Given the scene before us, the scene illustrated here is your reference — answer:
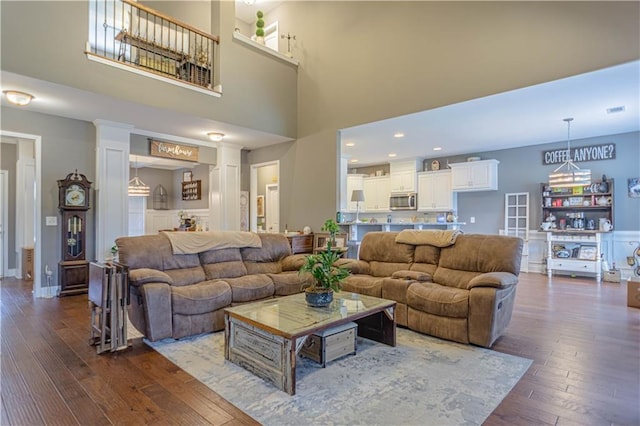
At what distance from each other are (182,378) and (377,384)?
1458mm

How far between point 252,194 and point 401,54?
176 inches

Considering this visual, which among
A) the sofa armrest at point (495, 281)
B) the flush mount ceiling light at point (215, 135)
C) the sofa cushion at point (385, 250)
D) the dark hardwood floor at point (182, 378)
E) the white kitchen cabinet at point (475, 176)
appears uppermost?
the flush mount ceiling light at point (215, 135)

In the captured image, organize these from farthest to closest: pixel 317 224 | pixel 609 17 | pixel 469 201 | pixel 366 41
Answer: pixel 469 201 < pixel 317 224 < pixel 366 41 < pixel 609 17

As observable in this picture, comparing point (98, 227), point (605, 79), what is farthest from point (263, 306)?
point (605, 79)

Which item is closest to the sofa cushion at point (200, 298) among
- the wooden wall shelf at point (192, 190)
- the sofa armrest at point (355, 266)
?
the sofa armrest at point (355, 266)

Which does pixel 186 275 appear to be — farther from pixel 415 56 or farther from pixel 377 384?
pixel 415 56

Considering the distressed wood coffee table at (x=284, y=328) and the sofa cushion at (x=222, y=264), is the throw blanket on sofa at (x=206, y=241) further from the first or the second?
the distressed wood coffee table at (x=284, y=328)

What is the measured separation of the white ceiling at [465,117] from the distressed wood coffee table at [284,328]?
335 centimetres

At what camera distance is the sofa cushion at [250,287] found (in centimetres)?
386

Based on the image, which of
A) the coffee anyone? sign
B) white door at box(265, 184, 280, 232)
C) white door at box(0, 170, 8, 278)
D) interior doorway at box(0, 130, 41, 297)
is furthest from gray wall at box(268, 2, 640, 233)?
white door at box(0, 170, 8, 278)

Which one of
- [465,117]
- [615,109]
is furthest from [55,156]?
[615,109]

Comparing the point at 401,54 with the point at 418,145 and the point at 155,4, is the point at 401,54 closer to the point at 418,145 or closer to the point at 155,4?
the point at 418,145

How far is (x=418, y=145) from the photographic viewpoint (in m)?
7.69

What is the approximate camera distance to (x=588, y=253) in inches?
270
